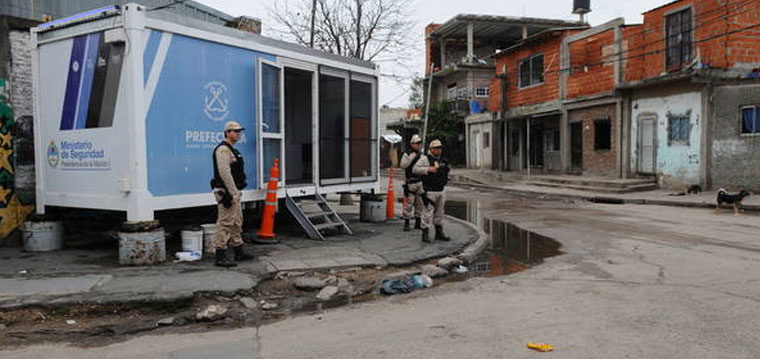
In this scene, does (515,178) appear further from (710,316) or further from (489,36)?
(710,316)

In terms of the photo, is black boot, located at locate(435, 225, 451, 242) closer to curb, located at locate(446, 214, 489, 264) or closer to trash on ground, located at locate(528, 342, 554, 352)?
curb, located at locate(446, 214, 489, 264)

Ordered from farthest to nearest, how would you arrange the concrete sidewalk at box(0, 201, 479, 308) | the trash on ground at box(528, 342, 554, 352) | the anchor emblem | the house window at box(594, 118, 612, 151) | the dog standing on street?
1. the house window at box(594, 118, 612, 151)
2. the dog standing on street
3. the anchor emblem
4. the concrete sidewalk at box(0, 201, 479, 308)
5. the trash on ground at box(528, 342, 554, 352)

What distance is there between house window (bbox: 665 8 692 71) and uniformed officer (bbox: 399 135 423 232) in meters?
13.5

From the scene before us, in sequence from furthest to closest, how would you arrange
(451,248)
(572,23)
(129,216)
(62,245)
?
(572,23) < (451,248) < (62,245) < (129,216)

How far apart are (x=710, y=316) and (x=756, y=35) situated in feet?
55.1

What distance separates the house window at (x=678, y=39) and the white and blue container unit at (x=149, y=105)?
1499 centimetres

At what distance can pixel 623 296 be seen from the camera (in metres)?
5.97

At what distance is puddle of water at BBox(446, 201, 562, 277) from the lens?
311 inches

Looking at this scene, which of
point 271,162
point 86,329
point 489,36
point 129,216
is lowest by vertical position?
point 86,329

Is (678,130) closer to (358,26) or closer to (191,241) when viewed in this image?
(358,26)

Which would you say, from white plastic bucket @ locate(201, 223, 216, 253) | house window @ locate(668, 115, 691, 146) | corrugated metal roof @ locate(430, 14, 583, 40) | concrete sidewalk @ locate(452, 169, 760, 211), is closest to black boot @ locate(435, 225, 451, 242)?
white plastic bucket @ locate(201, 223, 216, 253)

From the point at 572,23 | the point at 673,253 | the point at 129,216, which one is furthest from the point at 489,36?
the point at 129,216

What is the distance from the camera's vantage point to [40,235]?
314 inches

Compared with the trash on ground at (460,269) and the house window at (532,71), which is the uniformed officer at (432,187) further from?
the house window at (532,71)
